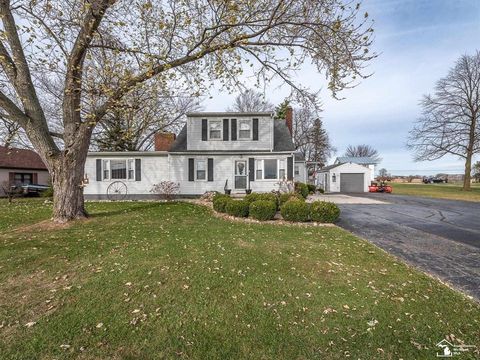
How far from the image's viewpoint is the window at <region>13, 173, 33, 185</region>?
2333 centimetres

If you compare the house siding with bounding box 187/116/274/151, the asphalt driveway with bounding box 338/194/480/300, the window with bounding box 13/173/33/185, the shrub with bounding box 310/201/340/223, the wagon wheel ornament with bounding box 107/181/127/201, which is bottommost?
the asphalt driveway with bounding box 338/194/480/300

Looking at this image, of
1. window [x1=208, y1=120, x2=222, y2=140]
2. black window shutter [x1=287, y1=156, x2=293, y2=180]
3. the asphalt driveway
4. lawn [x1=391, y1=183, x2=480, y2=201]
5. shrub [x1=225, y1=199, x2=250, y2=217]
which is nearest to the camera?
the asphalt driveway

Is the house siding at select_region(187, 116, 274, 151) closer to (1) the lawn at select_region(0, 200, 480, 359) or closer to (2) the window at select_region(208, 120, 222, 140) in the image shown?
(2) the window at select_region(208, 120, 222, 140)

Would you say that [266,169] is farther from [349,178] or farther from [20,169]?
[20,169]

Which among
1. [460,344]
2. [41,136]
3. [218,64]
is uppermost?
[218,64]

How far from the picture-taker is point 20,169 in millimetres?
23656

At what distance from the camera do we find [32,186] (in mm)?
21359

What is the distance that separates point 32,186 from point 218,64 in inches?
872

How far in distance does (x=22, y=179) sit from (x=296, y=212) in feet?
91.3

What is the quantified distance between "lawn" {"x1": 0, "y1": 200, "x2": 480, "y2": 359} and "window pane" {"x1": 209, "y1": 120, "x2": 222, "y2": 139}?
38.1 ft

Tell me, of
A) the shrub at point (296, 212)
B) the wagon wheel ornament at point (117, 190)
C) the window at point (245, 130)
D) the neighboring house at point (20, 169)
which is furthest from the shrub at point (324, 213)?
the neighboring house at point (20, 169)

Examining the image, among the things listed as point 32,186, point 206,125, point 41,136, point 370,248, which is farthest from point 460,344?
point 32,186

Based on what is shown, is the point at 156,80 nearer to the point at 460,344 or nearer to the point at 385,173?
the point at 460,344

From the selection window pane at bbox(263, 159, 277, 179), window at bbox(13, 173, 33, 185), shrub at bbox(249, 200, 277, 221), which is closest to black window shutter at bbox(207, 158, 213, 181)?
window pane at bbox(263, 159, 277, 179)
